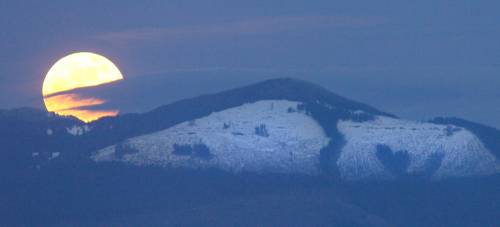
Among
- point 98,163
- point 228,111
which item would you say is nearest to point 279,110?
point 228,111
